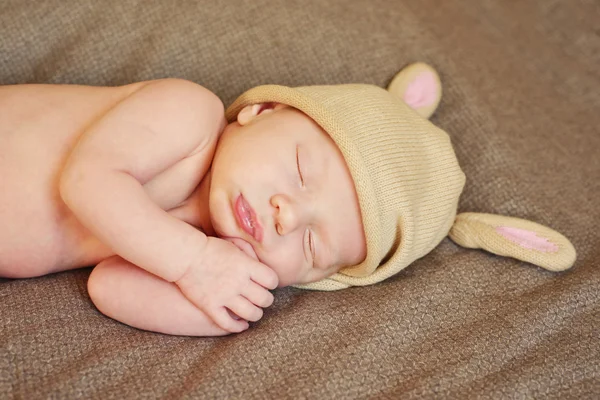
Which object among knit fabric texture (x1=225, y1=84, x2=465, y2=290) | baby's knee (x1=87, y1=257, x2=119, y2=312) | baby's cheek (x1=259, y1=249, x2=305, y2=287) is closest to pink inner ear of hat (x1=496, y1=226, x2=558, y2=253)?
knit fabric texture (x1=225, y1=84, x2=465, y2=290)

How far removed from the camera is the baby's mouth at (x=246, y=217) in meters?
1.13

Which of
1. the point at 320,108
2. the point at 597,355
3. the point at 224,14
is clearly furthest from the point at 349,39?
the point at 597,355

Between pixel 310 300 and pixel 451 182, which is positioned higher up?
pixel 451 182

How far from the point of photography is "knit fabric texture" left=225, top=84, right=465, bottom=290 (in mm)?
1188

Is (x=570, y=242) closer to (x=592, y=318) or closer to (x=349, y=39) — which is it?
(x=592, y=318)

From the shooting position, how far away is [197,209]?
4.23 feet

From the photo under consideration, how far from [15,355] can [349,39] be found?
104 cm

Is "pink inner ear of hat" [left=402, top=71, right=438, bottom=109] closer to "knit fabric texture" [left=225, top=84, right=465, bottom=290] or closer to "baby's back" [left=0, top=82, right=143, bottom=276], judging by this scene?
"knit fabric texture" [left=225, top=84, right=465, bottom=290]

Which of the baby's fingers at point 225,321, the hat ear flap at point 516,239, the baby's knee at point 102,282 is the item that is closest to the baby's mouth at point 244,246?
the baby's fingers at point 225,321

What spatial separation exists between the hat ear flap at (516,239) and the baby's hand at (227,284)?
467 millimetres

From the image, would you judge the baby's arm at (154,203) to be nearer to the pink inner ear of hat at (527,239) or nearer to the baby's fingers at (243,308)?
the baby's fingers at (243,308)

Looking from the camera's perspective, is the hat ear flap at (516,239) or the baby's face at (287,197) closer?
the baby's face at (287,197)

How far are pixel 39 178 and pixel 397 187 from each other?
68 centimetres

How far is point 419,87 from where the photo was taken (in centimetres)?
155
